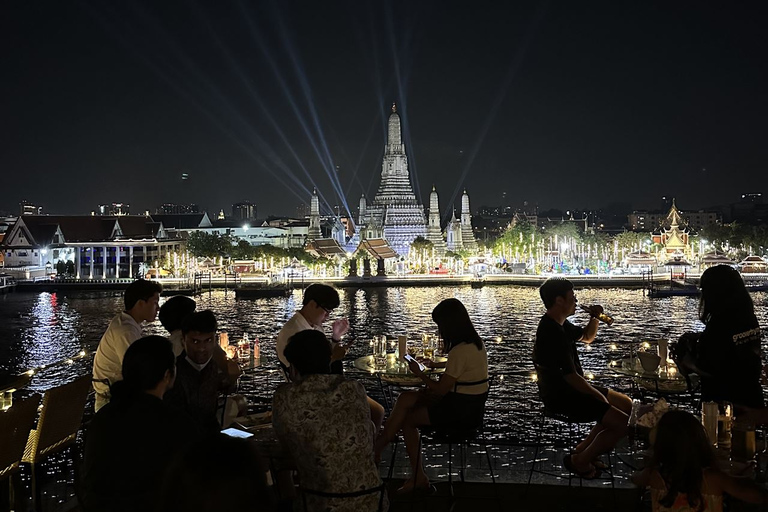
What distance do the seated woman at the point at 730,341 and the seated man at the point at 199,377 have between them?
2841mm

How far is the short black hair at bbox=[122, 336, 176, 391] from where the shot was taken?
3.07m

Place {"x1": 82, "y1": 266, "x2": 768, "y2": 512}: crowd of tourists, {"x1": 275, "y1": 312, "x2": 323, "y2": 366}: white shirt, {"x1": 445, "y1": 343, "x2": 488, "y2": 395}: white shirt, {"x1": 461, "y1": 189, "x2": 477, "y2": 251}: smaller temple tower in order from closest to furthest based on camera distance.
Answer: {"x1": 82, "y1": 266, "x2": 768, "y2": 512}: crowd of tourists < {"x1": 445, "y1": 343, "x2": 488, "y2": 395}: white shirt < {"x1": 275, "y1": 312, "x2": 323, "y2": 366}: white shirt < {"x1": 461, "y1": 189, "x2": 477, "y2": 251}: smaller temple tower

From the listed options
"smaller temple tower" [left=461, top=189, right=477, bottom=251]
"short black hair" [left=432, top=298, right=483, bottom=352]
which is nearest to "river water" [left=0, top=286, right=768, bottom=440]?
"short black hair" [left=432, top=298, right=483, bottom=352]

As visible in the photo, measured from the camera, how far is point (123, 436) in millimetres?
2840

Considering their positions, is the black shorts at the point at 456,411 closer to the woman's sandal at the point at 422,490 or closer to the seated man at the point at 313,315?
the woman's sandal at the point at 422,490

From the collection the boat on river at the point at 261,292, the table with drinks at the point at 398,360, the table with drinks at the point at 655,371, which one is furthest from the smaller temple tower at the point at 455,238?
the table with drinks at the point at 655,371

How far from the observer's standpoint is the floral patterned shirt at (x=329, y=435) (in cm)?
333

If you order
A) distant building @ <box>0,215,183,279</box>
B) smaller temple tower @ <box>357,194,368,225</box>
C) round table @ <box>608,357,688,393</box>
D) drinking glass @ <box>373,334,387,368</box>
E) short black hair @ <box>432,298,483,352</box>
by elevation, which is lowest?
round table @ <box>608,357,688,393</box>

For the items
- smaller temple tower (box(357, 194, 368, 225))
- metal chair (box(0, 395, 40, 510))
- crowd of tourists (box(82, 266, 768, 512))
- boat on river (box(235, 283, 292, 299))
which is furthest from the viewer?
smaller temple tower (box(357, 194, 368, 225))

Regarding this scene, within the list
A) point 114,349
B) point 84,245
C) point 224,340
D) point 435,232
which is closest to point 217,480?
point 114,349

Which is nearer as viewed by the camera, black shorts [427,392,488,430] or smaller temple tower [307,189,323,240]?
black shorts [427,392,488,430]

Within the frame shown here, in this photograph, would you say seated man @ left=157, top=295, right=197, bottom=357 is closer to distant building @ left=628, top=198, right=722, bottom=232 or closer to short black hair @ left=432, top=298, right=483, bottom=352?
short black hair @ left=432, top=298, right=483, bottom=352

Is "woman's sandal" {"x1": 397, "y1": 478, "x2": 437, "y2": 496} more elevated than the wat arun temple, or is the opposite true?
the wat arun temple

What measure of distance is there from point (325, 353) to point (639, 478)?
1434mm
